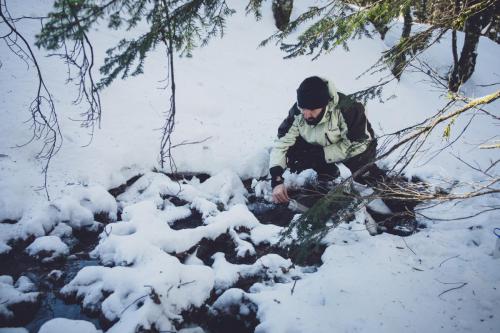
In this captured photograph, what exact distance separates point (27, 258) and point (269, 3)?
31.6 feet

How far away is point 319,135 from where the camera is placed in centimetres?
388

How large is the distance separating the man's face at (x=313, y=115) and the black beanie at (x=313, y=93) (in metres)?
0.08

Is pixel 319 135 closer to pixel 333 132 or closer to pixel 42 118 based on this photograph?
pixel 333 132

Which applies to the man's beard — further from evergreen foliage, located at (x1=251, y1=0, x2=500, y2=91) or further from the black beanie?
evergreen foliage, located at (x1=251, y1=0, x2=500, y2=91)

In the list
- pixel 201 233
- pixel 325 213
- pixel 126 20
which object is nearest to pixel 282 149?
pixel 201 233

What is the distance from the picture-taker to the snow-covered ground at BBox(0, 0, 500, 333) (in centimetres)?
254

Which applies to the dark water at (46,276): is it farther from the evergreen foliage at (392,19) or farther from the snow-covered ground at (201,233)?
the evergreen foliage at (392,19)

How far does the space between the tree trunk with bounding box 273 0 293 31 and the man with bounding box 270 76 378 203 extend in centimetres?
616

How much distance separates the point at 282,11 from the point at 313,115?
6.99m

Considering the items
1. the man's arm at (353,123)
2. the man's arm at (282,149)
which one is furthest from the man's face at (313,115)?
the man's arm at (282,149)

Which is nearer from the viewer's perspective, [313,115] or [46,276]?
[46,276]

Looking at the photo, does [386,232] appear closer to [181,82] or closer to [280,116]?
[280,116]

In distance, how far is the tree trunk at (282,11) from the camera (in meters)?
9.09

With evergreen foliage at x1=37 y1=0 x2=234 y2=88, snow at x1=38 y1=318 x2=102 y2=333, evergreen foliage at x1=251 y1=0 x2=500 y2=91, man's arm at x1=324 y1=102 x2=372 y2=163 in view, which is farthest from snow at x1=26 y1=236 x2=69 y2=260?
man's arm at x1=324 y1=102 x2=372 y2=163
